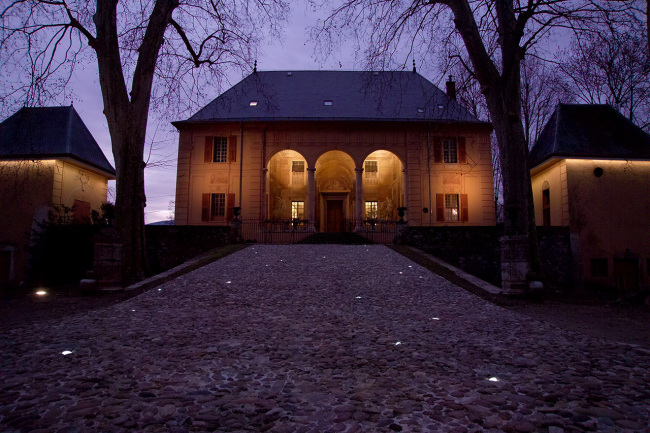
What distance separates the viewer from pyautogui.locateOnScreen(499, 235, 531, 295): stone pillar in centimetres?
819

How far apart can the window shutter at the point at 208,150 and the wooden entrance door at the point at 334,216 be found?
867 cm

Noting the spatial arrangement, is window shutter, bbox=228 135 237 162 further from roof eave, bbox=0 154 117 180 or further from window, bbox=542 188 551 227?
window, bbox=542 188 551 227

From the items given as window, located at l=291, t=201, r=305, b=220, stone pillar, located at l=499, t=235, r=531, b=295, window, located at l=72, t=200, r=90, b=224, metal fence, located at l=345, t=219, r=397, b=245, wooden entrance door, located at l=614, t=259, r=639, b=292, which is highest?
window, located at l=291, t=201, r=305, b=220

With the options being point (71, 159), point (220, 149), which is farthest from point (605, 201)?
point (71, 159)

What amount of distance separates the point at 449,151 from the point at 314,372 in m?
20.6

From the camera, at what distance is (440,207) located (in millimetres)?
21234

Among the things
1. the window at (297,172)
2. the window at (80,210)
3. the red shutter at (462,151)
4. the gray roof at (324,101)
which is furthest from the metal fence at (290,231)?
the window at (80,210)

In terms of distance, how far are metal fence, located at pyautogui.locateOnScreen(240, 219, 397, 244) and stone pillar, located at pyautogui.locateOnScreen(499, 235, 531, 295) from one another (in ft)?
33.1

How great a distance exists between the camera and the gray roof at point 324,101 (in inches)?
851

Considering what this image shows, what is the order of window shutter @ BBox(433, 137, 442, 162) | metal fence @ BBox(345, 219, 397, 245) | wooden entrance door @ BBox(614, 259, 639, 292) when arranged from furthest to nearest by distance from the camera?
window shutter @ BBox(433, 137, 442, 162) → metal fence @ BBox(345, 219, 397, 245) → wooden entrance door @ BBox(614, 259, 639, 292)

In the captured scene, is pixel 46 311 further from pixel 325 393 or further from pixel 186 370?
pixel 325 393

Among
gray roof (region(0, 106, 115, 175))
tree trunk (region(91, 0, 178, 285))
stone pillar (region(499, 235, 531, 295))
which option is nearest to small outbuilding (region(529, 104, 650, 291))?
stone pillar (region(499, 235, 531, 295))

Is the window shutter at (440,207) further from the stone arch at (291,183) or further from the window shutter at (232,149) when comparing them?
the window shutter at (232,149)

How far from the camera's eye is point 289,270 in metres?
10.1
